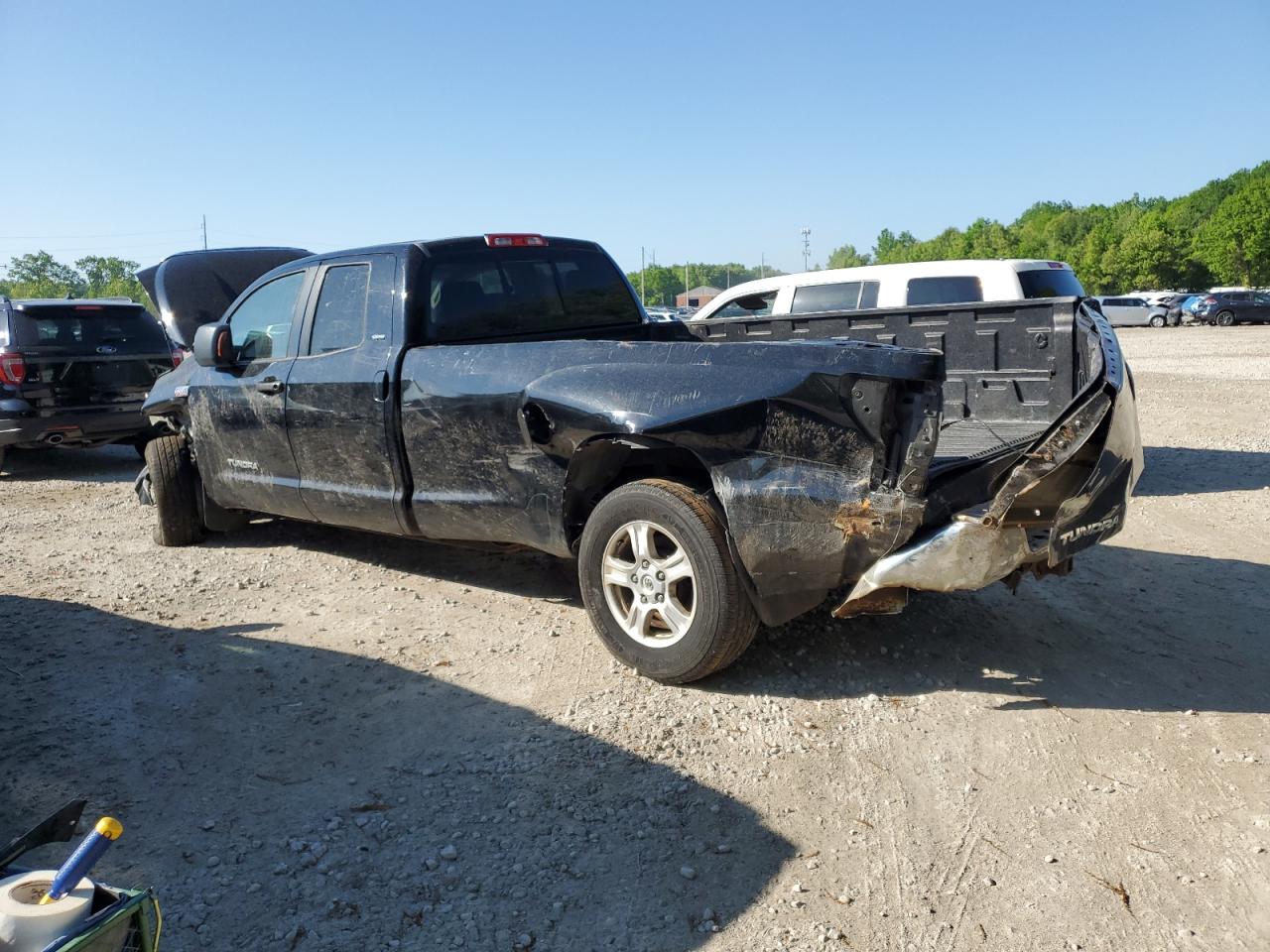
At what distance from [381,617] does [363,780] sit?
5.89ft

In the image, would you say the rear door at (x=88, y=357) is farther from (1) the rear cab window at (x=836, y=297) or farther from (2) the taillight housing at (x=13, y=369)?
(1) the rear cab window at (x=836, y=297)

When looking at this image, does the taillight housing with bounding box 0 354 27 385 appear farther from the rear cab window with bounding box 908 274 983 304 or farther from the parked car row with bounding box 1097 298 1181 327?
the parked car row with bounding box 1097 298 1181 327

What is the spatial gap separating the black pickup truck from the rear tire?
0.05 ft

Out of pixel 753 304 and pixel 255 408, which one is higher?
pixel 753 304

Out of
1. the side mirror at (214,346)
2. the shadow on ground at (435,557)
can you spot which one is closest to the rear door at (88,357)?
the shadow on ground at (435,557)

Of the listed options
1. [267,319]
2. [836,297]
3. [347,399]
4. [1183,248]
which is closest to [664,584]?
[347,399]

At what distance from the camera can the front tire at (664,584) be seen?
12.9 feet

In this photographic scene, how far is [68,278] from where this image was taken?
357ft

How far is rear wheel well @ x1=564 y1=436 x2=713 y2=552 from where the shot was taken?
13.8ft

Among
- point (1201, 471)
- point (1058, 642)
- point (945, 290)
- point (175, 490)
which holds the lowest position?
point (1058, 642)

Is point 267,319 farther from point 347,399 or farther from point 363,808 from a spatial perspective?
point 363,808

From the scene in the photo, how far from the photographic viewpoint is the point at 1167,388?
1523cm

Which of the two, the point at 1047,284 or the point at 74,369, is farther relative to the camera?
the point at 74,369

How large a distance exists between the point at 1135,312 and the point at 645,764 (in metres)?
47.2
